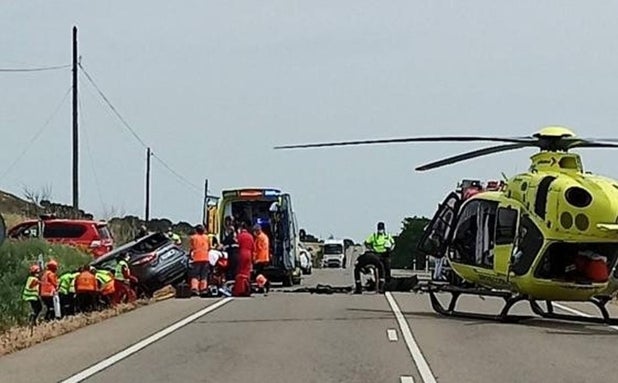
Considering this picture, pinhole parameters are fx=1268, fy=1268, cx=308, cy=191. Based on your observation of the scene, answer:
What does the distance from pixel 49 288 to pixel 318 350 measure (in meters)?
8.99

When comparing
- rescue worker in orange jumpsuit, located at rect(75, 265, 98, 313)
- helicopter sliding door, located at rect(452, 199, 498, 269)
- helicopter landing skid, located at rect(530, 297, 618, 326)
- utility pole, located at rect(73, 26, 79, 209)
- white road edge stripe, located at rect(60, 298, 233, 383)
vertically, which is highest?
utility pole, located at rect(73, 26, 79, 209)

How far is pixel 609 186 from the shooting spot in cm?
2212

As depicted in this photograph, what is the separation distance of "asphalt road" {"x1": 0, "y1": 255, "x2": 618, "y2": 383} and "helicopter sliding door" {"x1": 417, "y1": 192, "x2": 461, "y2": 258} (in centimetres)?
139

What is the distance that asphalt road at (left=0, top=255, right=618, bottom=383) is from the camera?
1466cm

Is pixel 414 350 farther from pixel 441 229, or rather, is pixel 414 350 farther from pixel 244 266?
pixel 244 266

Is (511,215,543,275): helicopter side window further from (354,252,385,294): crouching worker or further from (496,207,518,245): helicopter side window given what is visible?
(354,252,385,294): crouching worker

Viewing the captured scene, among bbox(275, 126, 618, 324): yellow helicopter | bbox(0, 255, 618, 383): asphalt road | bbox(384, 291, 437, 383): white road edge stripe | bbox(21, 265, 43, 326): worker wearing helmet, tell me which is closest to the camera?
bbox(384, 291, 437, 383): white road edge stripe

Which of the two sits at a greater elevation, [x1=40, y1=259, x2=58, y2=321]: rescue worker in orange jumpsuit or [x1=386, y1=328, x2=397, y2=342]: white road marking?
[x1=40, y1=259, x2=58, y2=321]: rescue worker in orange jumpsuit

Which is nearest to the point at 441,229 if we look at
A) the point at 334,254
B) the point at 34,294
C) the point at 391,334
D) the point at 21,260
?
the point at 391,334

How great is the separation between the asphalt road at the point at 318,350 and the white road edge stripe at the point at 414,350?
15 millimetres

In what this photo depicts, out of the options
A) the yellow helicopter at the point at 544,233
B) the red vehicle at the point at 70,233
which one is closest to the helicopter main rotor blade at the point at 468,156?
the yellow helicopter at the point at 544,233

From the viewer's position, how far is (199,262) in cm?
2947

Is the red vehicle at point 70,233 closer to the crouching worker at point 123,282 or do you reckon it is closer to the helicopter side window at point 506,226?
the crouching worker at point 123,282

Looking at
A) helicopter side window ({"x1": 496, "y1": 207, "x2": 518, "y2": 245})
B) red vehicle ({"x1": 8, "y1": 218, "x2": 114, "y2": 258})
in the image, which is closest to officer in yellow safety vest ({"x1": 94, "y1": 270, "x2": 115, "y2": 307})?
helicopter side window ({"x1": 496, "y1": 207, "x2": 518, "y2": 245})
